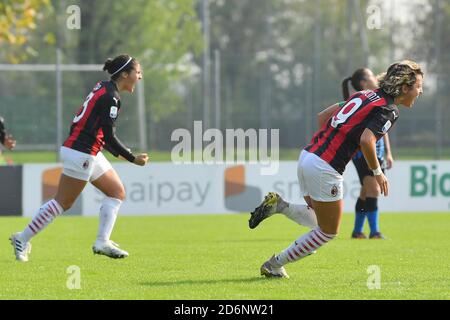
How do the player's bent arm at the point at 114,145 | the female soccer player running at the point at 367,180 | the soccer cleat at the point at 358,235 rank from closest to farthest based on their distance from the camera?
the player's bent arm at the point at 114,145, the female soccer player running at the point at 367,180, the soccer cleat at the point at 358,235

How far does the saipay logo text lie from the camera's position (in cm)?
1948

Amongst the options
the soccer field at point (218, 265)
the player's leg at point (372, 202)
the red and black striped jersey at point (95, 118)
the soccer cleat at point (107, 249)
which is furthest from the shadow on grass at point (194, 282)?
the player's leg at point (372, 202)

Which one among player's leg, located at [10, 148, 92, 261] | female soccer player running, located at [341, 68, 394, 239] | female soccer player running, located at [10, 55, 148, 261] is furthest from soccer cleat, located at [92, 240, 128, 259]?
female soccer player running, located at [341, 68, 394, 239]

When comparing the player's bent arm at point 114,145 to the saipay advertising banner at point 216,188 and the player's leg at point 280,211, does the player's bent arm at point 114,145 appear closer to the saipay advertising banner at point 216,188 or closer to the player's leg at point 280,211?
the player's leg at point 280,211

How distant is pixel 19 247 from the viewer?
1036 cm

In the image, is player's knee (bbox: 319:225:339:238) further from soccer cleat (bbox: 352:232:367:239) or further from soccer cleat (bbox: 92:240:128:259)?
soccer cleat (bbox: 352:232:367:239)

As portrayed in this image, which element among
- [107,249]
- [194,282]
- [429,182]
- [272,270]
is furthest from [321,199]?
[429,182]

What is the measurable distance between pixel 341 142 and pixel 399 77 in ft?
2.33

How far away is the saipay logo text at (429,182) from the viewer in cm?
1948

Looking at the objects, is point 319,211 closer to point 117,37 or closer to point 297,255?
point 297,255

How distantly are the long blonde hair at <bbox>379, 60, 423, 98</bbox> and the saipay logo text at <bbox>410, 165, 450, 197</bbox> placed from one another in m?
11.4

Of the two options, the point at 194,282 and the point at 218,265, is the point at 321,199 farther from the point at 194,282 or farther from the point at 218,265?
the point at 218,265
